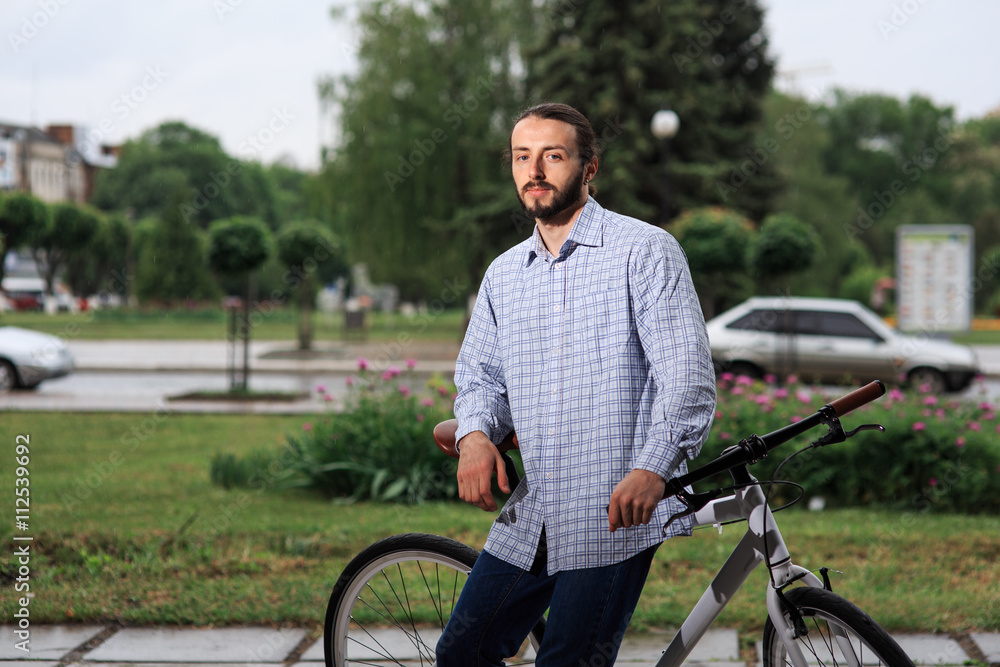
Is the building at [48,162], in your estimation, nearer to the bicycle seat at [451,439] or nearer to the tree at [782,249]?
the tree at [782,249]

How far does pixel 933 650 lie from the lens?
3543mm

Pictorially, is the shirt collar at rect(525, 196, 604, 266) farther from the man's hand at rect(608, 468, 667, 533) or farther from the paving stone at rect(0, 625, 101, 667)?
the paving stone at rect(0, 625, 101, 667)

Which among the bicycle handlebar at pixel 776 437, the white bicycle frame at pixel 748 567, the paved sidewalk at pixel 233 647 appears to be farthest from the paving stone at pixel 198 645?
the bicycle handlebar at pixel 776 437

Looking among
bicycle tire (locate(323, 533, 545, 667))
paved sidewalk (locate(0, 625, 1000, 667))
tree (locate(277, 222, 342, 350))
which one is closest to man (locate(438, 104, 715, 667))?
bicycle tire (locate(323, 533, 545, 667))

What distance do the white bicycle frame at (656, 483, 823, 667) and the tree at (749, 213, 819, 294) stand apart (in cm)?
1354

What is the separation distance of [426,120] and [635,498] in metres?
26.3

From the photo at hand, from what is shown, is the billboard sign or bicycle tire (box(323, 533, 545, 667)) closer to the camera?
bicycle tire (box(323, 533, 545, 667))

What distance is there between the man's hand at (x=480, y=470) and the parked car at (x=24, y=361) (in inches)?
565

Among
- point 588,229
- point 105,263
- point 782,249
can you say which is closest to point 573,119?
point 588,229

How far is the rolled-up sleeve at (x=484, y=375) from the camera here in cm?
225

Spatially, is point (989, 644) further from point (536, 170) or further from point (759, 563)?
point (536, 170)

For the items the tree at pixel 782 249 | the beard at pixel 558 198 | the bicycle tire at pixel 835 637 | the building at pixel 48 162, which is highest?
the building at pixel 48 162

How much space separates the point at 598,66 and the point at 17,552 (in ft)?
73.9

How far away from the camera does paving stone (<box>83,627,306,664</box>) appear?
3.54m
